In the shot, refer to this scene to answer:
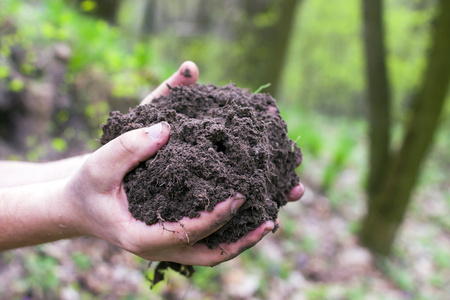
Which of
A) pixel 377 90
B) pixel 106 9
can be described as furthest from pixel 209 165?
pixel 106 9

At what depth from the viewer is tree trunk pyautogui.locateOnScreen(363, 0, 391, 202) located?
470 centimetres

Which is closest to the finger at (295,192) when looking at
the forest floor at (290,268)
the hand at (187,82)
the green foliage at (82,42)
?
the hand at (187,82)

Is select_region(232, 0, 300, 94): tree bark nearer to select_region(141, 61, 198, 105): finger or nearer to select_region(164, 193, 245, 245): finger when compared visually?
select_region(141, 61, 198, 105): finger

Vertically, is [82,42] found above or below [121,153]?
below

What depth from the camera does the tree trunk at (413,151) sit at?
4027mm

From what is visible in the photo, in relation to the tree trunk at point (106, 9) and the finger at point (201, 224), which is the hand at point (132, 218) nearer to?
the finger at point (201, 224)

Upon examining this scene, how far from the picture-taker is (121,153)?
119 cm

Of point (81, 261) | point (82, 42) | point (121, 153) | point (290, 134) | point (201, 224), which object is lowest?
point (81, 261)

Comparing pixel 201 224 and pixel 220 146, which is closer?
pixel 201 224

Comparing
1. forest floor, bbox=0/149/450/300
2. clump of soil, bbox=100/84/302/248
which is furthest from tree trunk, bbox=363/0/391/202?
clump of soil, bbox=100/84/302/248

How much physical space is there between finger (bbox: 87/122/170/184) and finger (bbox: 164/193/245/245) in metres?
0.26

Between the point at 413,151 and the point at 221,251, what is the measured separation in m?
4.01

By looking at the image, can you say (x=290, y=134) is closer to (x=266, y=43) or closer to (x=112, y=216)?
(x=266, y=43)

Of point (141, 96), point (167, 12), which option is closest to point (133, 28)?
point (167, 12)
